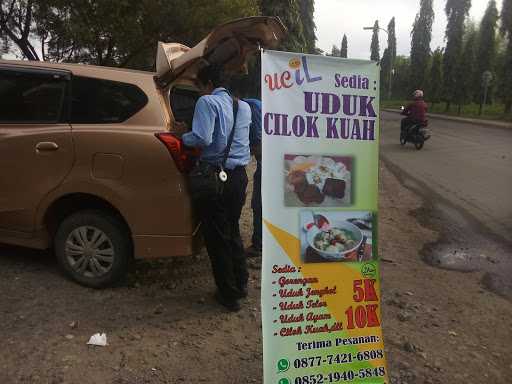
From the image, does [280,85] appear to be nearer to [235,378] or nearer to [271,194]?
[271,194]

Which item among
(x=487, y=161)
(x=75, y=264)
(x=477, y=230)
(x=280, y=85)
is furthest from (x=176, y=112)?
(x=487, y=161)

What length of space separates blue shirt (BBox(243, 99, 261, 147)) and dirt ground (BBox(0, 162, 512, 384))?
117 cm

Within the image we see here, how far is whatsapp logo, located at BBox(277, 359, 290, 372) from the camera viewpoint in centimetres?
256

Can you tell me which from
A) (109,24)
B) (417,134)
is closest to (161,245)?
(109,24)

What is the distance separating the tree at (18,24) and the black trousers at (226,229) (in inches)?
412

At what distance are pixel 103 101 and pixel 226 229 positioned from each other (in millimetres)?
1328

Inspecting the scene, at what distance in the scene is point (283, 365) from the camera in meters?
2.57

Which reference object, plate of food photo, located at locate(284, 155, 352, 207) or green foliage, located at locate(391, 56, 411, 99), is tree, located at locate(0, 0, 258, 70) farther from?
green foliage, located at locate(391, 56, 411, 99)

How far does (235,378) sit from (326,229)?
3.57 feet

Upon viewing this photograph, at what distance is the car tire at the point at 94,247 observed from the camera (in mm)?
3848

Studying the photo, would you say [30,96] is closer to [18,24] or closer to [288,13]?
[18,24]

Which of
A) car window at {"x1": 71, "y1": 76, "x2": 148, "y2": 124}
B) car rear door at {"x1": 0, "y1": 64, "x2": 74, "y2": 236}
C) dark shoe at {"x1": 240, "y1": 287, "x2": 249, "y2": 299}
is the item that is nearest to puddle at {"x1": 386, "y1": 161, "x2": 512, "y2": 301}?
dark shoe at {"x1": 240, "y1": 287, "x2": 249, "y2": 299}

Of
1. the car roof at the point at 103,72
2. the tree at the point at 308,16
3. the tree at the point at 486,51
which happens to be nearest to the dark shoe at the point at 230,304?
the car roof at the point at 103,72

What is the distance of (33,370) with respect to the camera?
9.62 ft
